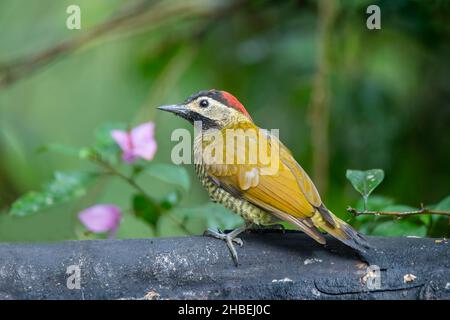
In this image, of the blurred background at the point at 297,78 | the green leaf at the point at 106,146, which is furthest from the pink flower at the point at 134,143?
the blurred background at the point at 297,78

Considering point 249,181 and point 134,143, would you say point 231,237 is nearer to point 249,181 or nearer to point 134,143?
point 249,181

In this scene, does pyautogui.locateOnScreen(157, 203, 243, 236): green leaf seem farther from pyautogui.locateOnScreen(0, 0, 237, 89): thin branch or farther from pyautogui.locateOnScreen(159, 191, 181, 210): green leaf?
pyautogui.locateOnScreen(0, 0, 237, 89): thin branch

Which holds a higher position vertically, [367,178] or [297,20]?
[297,20]

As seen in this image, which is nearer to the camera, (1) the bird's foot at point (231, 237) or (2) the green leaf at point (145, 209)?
(1) the bird's foot at point (231, 237)

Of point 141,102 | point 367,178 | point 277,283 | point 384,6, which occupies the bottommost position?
point 277,283

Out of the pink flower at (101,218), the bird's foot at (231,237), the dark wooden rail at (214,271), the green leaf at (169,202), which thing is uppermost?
the green leaf at (169,202)

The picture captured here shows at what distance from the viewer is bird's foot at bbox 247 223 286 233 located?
3.38m

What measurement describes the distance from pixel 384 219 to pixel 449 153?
4.29 ft

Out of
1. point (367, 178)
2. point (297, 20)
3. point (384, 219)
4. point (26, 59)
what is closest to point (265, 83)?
point (297, 20)

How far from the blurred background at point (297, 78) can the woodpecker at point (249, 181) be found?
0.71 m

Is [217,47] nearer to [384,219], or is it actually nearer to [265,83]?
[265,83]

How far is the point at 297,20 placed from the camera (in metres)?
5.27

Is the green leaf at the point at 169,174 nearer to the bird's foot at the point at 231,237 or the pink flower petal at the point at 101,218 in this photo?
the pink flower petal at the point at 101,218

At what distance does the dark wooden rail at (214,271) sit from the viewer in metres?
2.66
